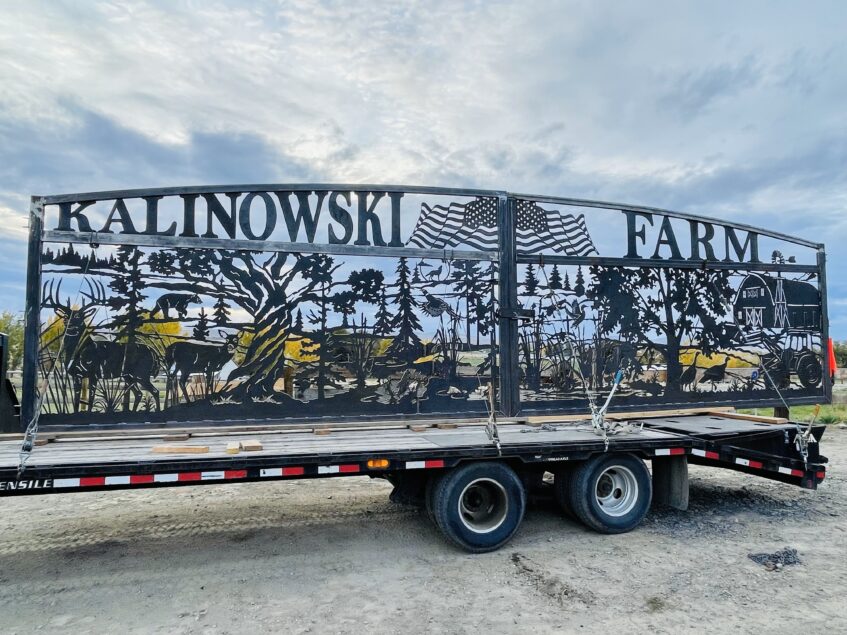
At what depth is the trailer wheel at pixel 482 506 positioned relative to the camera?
576 centimetres

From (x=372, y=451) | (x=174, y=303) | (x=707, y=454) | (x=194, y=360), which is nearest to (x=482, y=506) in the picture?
(x=372, y=451)

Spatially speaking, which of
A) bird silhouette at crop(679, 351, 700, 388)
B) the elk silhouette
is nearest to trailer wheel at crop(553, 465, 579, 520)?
bird silhouette at crop(679, 351, 700, 388)

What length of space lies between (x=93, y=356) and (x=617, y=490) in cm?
606

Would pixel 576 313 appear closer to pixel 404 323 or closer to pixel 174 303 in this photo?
pixel 404 323

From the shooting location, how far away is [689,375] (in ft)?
28.7

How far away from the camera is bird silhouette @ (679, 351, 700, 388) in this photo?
28.6 feet

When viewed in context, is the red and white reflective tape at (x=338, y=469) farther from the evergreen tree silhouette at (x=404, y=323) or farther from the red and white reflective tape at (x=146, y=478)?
the evergreen tree silhouette at (x=404, y=323)

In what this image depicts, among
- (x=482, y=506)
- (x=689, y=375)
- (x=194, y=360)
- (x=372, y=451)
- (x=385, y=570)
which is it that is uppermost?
(x=194, y=360)

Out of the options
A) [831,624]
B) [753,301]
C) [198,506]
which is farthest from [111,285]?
[753,301]

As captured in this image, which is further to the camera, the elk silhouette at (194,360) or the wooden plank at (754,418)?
the wooden plank at (754,418)

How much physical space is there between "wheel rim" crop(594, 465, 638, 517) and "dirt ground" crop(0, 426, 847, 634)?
1.03ft

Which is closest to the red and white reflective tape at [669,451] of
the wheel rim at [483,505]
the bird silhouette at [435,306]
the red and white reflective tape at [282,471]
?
the wheel rim at [483,505]

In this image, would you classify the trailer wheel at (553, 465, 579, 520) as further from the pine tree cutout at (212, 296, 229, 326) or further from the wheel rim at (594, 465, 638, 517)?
the pine tree cutout at (212, 296, 229, 326)

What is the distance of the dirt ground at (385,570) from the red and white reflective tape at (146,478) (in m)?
0.86
